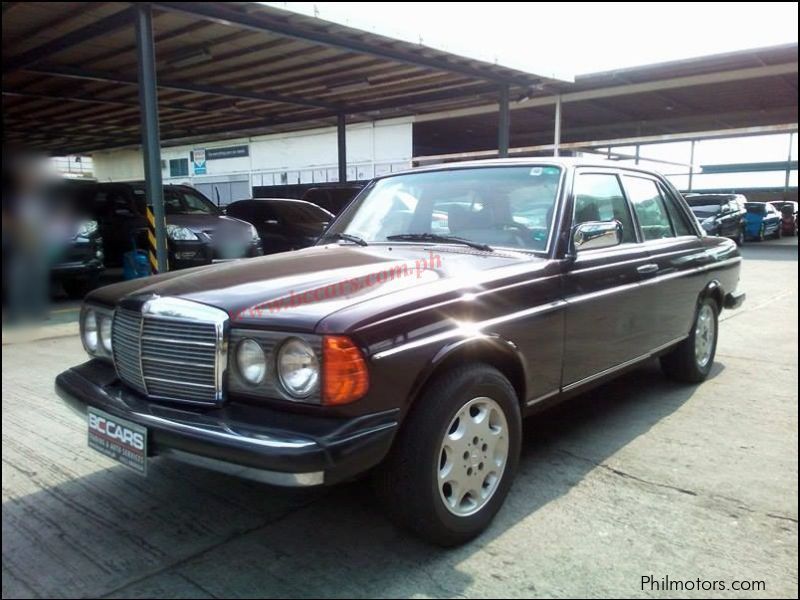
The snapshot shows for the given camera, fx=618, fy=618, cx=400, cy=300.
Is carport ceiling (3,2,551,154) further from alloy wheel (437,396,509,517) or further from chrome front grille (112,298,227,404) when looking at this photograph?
alloy wheel (437,396,509,517)

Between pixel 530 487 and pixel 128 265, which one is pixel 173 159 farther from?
pixel 530 487

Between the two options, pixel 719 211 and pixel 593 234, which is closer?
pixel 593 234

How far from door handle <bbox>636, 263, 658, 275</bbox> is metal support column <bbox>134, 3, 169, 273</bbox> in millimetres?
6095

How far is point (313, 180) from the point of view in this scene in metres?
21.0

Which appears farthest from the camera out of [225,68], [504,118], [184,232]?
[504,118]

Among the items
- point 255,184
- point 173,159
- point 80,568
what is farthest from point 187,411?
point 173,159

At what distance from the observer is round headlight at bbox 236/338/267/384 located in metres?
2.25

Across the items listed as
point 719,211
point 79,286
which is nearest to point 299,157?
point 719,211

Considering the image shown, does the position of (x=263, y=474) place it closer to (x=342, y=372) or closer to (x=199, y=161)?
(x=342, y=372)

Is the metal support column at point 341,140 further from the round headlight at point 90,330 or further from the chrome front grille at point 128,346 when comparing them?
the chrome front grille at point 128,346

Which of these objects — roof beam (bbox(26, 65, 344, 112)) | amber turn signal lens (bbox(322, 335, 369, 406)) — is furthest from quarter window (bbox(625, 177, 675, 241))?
roof beam (bbox(26, 65, 344, 112))

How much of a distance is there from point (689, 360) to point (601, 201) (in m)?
1.68

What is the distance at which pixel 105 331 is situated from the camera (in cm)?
291

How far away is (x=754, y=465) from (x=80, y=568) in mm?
3247
